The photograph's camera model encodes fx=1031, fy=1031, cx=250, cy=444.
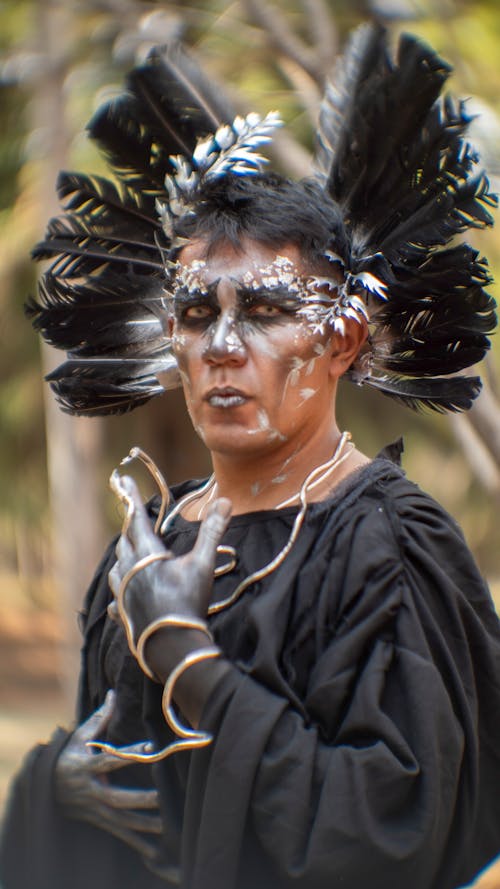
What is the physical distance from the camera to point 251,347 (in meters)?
2.08

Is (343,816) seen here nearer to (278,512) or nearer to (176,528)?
(278,512)

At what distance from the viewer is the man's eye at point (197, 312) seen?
2152mm

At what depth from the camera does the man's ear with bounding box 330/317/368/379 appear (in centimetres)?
220

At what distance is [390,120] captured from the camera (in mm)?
2262

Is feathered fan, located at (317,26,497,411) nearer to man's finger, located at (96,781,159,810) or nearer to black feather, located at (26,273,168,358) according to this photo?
black feather, located at (26,273,168,358)

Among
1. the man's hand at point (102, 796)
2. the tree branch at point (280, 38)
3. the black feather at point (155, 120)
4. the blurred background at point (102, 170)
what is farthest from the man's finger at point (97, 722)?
the tree branch at point (280, 38)

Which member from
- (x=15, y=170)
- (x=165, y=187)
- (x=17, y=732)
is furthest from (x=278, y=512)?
(x=17, y=732)

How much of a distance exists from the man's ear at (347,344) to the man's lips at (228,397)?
0.25m

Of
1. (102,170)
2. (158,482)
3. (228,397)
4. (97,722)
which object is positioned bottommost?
(97,722)

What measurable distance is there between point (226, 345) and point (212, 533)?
1.23 ft

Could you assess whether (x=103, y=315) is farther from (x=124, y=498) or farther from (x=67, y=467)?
(x=67, y=467)

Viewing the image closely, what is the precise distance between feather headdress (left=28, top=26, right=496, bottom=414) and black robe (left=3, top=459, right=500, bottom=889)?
0.39m

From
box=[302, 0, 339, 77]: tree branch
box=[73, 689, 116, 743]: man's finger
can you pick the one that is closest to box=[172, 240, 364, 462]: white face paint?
box=[73, 689, 116, 743]: man's finger

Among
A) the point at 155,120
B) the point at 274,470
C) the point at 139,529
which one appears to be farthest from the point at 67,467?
the point at 139,529
